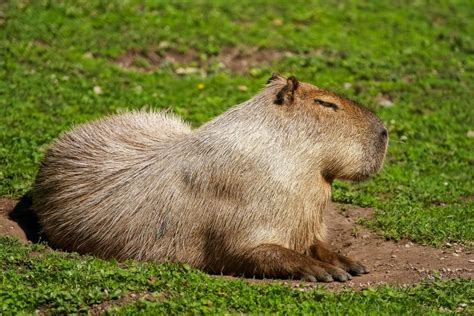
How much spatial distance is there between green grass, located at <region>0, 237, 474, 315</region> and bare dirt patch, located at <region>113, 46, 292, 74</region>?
4905 millimetres

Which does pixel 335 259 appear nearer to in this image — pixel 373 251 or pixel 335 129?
pixel 373 251

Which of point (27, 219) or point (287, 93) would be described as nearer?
point (287, 93)

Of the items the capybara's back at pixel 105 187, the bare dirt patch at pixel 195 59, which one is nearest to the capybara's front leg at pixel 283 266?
the capybara's back at pixel 105 187

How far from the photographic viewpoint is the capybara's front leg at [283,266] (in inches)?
245

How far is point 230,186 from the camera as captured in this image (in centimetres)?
644

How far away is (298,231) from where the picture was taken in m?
6.52

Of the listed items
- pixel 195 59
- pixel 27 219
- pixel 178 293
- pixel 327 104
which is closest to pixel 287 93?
pixel 327 104

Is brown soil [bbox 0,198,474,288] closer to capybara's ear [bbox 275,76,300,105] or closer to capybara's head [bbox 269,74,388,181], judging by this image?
capybara's head [bbox 269,74,388,181]

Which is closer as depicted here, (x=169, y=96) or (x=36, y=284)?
(x=36, y=284)

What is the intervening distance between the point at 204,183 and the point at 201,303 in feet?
3.81

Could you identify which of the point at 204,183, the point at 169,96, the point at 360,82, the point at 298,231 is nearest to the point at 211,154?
the point at 204,183

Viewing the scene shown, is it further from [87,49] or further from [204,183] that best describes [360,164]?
[87,49]

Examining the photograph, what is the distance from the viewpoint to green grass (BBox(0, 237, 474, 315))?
5.52 metres

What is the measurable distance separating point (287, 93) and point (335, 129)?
0.42 m
